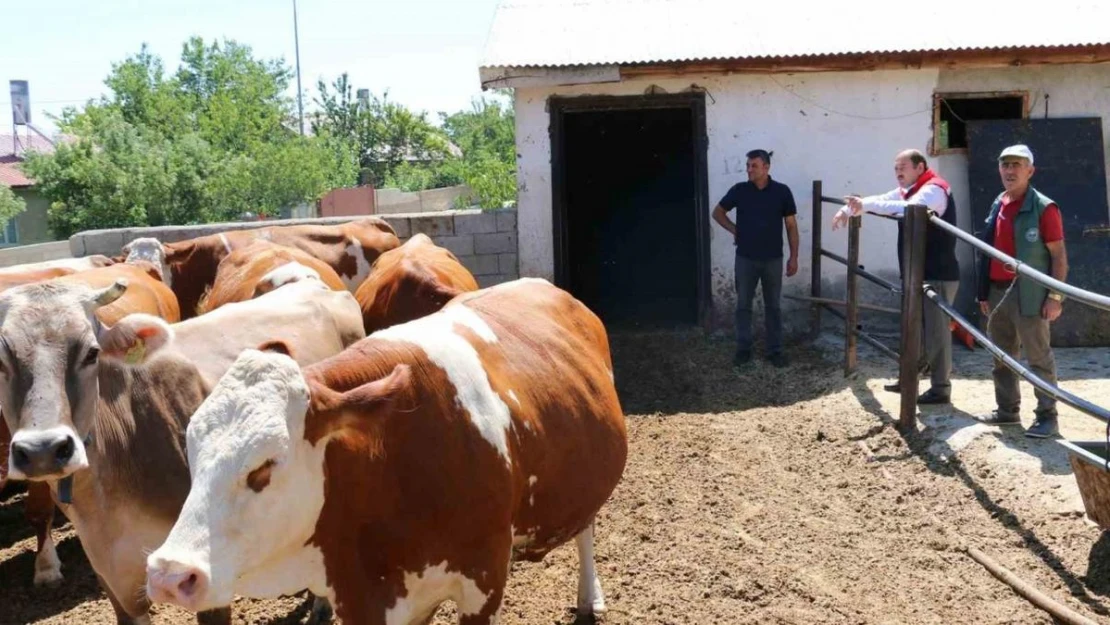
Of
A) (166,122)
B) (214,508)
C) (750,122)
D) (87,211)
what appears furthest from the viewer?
(166,122)

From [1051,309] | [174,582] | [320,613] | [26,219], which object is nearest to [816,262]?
[1051,309]

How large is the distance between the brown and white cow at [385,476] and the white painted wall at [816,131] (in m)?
6.58

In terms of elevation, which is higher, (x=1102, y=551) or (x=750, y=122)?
(x=750, y=122)

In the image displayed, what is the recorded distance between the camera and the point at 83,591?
534 centimetres

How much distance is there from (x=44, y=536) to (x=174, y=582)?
11.6 feet

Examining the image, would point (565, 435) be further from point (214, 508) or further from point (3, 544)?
point (3, 544)

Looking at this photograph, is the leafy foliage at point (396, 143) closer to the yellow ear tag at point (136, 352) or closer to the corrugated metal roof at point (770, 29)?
the corrugated metal roof at point (770, 29)

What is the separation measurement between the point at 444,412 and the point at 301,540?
0.55 metres

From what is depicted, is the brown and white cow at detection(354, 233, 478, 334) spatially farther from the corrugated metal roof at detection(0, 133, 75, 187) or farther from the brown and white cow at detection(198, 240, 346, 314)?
the corrugated metal roof at detection(0, 133, 75, 187)

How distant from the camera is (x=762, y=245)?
9.12 m

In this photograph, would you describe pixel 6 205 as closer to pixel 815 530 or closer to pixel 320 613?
pixel 320 613

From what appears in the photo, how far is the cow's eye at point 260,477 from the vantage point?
105 inches

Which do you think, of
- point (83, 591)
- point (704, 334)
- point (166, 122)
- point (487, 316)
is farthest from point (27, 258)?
point (166, 122)

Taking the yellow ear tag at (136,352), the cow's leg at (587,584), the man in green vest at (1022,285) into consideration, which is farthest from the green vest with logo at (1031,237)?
the yellow ear tag at (136,352)
